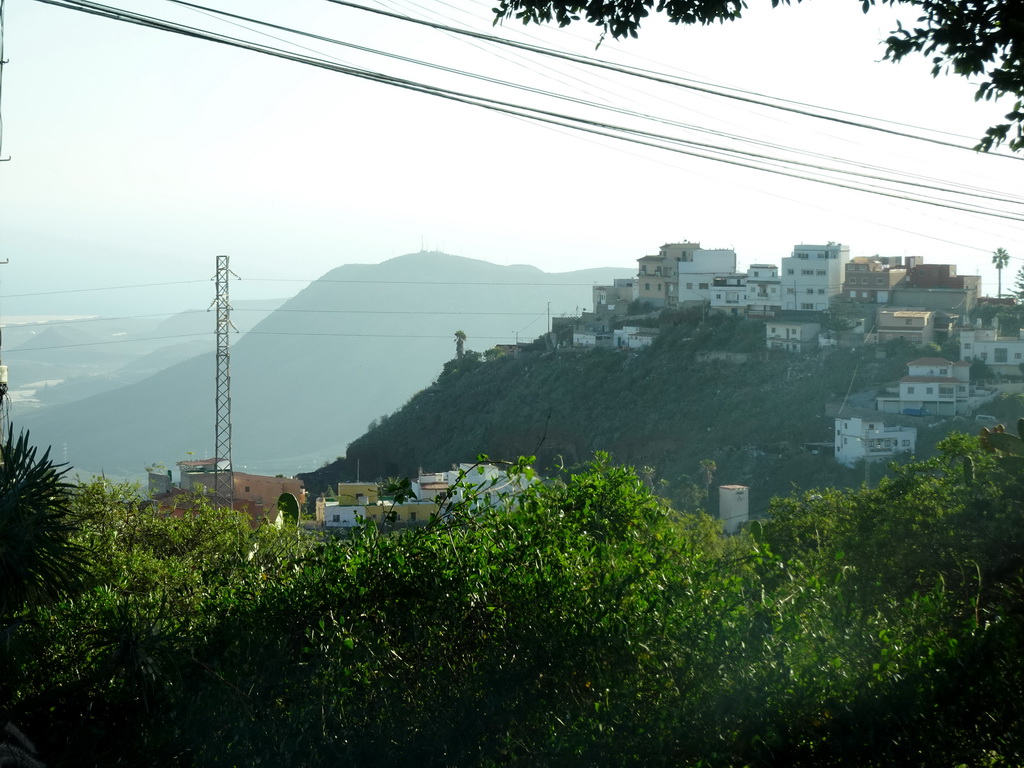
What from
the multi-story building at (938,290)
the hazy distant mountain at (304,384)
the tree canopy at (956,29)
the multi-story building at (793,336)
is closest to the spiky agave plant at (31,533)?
the tree canopy at (956,29)

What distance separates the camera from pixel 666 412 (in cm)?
4450

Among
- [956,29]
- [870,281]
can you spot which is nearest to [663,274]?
[870,281]

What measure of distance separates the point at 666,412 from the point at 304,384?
11891 cm

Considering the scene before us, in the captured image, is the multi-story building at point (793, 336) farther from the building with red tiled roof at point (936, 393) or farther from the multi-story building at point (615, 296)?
the multi-story building at point (615, 296)

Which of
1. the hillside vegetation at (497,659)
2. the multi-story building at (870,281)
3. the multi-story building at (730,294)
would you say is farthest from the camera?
the multi-story building at (730,294)

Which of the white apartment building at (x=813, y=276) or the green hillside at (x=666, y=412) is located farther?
the white apartment building at (x=813, y=276)

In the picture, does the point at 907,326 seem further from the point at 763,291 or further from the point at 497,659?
the point at 497,659

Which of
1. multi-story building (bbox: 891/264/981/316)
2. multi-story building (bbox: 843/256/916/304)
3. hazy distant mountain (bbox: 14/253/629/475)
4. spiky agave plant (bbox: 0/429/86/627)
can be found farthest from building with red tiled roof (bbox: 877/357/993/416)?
hazy distant mountain (bbox: 14/253/629/475)

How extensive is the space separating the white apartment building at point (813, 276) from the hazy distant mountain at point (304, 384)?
2736 inches

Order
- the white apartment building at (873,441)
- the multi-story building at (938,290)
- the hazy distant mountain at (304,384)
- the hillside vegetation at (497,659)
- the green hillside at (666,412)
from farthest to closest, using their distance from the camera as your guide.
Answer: the hazy distant mountain at (304,384) < the multi-story building at (938,290) < the green hillside at (666,412) < the white apartment building at (873,441) < the hillside vegetation at (497,659)

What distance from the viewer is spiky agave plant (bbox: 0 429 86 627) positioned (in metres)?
4.46

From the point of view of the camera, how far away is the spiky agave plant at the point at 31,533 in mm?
4461

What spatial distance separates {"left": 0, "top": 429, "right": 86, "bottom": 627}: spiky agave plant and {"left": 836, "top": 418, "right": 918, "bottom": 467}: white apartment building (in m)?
30.6

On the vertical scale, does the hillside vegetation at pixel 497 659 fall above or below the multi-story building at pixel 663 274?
below
